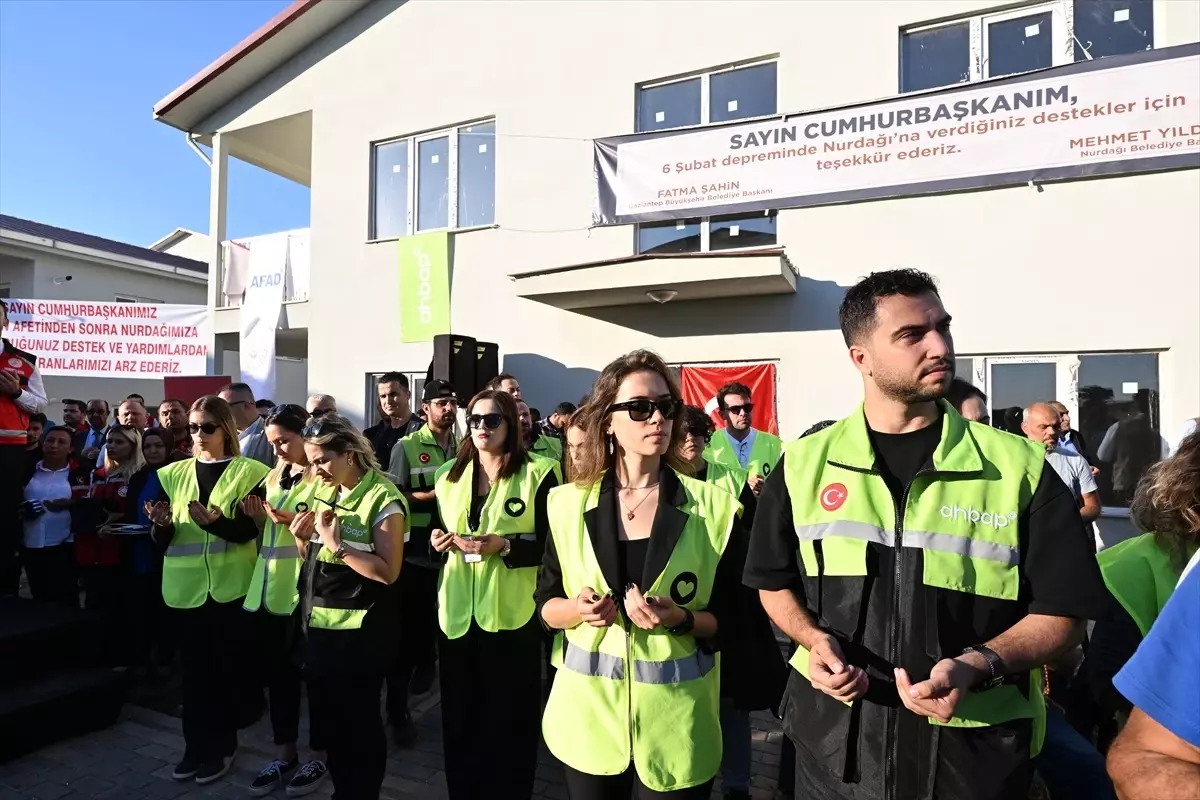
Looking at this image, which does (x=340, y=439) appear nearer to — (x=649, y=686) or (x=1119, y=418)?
(x=649, y=686)

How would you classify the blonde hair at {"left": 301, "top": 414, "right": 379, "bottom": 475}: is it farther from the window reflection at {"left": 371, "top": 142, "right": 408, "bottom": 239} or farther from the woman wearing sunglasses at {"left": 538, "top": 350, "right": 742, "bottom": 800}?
the window reflection at {"left": 371, "top": 142, "right": 408, "bottom": 239}

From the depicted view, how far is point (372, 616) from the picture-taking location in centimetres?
308

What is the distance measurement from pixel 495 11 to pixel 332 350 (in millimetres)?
5401

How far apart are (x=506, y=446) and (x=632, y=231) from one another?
5.73 m

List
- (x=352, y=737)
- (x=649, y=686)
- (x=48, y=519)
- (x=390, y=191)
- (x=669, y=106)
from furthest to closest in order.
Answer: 1. (x=390, y=191)
2. (x=669, y=106)
3. (x=48, y=519)
4. (x=352, y=737)
5. (x=649, y=686)

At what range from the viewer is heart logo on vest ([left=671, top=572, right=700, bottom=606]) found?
2.13m

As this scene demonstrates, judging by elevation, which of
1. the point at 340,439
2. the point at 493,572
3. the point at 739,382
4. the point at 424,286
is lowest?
the point at 493,572

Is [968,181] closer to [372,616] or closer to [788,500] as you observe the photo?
[788,500]

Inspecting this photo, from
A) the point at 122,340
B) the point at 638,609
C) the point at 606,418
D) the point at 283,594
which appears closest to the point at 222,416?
the point at 283,594

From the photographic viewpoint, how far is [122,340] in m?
12.4

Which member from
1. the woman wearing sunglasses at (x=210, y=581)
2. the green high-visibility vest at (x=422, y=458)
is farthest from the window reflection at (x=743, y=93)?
the woman wearing sunglasses at (x=210, y=581)

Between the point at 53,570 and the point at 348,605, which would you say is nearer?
the point at 348,605

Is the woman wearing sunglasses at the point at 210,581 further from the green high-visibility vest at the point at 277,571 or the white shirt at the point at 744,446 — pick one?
the white shirt at the point at 744,446

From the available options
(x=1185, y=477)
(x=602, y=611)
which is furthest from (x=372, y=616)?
(x=1185, y=477)
